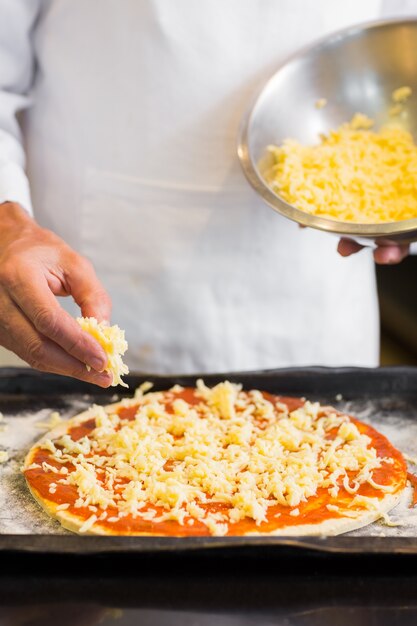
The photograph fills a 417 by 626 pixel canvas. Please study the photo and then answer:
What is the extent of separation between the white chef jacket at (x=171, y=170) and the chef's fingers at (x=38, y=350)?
46 cm

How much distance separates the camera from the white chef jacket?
1.99m

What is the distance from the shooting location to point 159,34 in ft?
6.44

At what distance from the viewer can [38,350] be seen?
1507 millimetres

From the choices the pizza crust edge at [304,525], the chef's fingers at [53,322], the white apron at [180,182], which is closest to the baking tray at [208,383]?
the pizza crust edge at [304,525]

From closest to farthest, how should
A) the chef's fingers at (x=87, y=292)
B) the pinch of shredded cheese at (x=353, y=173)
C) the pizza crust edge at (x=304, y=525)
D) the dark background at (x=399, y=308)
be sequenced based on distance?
1. the pizza crust edge at (x=304, y=525)
2. the chef's fingers at (x=87, y=292)
3. the pinch of shredded cheese at (x=353, y=173)
4. the dark background at (x=399, y=308)

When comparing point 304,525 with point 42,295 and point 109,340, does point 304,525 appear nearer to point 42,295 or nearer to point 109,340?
point 109,340

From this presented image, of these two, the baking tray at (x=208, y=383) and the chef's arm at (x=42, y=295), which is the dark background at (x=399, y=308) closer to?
the baking tray at (x=208, y=383)

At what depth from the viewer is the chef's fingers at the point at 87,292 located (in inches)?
63.0

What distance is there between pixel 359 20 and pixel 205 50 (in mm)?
413

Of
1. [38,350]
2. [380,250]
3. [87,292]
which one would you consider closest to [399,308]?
[380,250]

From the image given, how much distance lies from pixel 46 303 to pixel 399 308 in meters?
3.06

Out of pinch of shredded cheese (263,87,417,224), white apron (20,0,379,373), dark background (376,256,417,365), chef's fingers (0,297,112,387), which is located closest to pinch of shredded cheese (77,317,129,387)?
chef's fingers (0,297,112,387)

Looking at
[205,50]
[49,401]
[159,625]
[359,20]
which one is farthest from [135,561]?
[359,20]

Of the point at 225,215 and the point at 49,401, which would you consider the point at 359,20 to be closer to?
the point at 225,215
